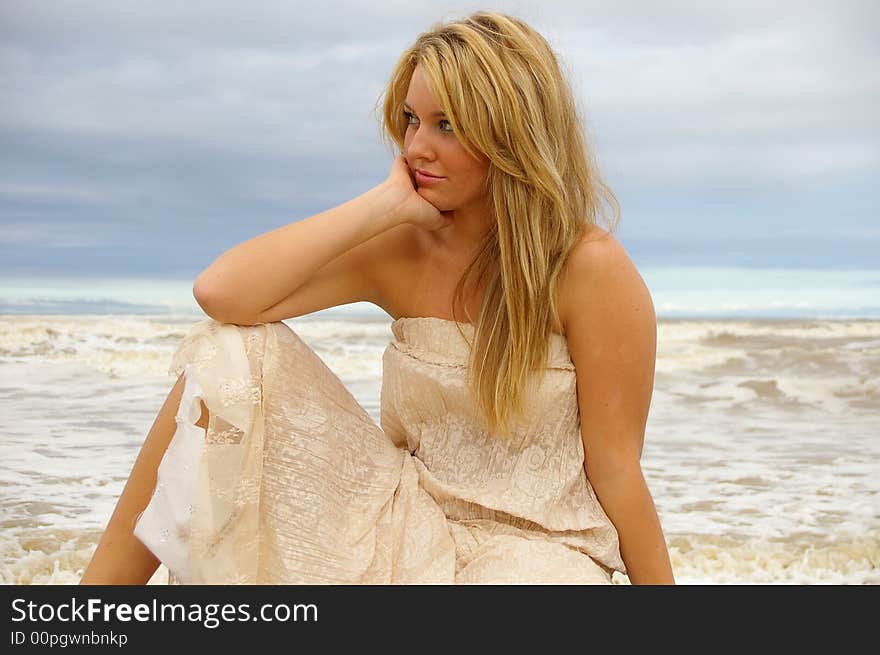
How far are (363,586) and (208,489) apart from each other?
1.21 feet

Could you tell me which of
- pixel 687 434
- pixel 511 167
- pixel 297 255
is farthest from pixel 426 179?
pixel 687 434

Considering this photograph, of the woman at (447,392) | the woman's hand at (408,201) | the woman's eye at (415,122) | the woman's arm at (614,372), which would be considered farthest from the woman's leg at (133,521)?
the woman's arm at (614,372)

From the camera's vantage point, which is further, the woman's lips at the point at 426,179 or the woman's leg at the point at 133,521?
the woman's lips at the point at 426,179

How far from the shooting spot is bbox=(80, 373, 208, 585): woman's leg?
201cm

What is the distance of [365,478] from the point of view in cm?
210

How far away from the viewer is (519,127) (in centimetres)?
204

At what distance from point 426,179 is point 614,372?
0.60 metres

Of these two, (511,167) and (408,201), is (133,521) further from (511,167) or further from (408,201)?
(511,167)

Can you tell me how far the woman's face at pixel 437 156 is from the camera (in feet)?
6.83

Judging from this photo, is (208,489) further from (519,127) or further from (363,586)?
(519,127)

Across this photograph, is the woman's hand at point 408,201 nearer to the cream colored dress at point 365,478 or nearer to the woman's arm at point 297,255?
the woman's arm at point 297,255

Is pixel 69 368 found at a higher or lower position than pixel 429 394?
lower

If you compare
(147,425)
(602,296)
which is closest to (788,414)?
(147,425)
